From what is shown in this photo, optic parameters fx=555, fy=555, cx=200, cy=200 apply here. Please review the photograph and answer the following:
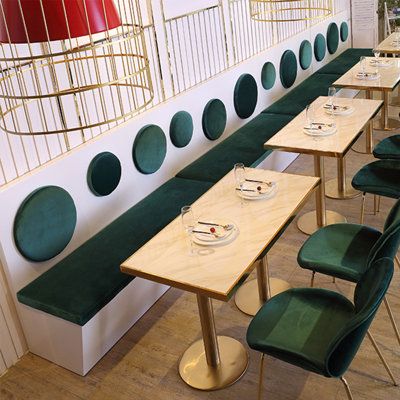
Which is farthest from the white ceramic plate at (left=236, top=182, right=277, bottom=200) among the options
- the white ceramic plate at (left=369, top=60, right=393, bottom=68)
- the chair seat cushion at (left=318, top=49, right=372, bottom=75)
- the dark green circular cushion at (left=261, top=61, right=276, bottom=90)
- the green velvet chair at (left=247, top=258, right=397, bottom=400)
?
the chair seat cushion at (left=318, top=49, right=372, bottom=75)

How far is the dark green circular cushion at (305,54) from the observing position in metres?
6.30

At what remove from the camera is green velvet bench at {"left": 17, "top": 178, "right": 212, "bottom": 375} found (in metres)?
2.88

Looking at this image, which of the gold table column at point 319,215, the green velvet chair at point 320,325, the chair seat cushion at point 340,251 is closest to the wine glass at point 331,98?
the gold table column at point 319,215

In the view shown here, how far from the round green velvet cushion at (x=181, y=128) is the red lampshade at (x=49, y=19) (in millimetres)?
2850

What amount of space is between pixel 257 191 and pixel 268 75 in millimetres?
2853

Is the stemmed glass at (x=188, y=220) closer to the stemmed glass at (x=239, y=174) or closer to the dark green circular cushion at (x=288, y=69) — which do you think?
the stemmed glass at (x=239, y=174)

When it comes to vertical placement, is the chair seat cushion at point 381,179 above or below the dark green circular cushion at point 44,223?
below

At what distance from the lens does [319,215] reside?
3.99m

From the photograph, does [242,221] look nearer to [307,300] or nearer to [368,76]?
[307,300]

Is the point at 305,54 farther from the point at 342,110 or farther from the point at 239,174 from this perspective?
the point at 239,174

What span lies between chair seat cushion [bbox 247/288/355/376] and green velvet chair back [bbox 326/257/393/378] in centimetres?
5

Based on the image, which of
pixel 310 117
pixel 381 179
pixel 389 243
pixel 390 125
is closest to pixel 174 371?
pixel 389 243

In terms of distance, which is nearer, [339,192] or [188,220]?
[188,220]

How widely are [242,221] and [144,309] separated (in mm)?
1010
